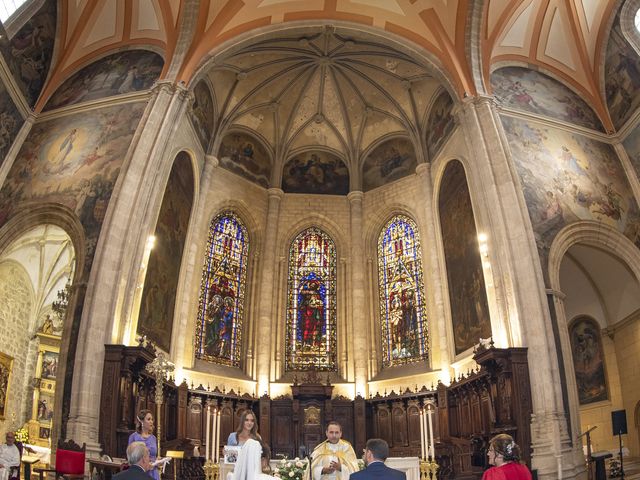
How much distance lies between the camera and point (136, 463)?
5.12 m

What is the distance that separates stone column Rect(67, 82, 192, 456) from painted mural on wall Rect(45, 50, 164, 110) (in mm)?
1190

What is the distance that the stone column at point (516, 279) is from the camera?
40.2ft

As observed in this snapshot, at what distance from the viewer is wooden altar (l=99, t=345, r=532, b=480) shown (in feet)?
41.8

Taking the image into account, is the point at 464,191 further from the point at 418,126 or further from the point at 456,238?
the point at 418,126

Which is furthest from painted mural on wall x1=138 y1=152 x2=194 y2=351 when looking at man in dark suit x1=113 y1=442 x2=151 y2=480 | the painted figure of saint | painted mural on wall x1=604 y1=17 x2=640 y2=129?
painted mural on wall x1=604 y1=17 x2=640 y2=129

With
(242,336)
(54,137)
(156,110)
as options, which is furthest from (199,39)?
(242,336)

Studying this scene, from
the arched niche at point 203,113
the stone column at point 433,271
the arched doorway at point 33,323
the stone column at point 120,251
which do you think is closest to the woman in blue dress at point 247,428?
the stone column at point 120,251

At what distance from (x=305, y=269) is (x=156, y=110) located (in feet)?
26.8

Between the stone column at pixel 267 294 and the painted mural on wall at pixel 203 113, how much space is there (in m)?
3.31

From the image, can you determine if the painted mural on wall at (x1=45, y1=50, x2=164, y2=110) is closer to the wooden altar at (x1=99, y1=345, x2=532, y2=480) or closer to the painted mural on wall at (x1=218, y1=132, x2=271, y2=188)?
the painted mural on wall at (x1=218, y1=132, x2=271, y2=188)

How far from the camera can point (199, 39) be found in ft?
56.6

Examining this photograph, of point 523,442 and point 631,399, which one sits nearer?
point 523,442

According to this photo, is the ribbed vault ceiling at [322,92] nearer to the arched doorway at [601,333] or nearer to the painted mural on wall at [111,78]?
the painted mural on wall at [111,78]

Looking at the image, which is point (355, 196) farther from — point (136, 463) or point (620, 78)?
point (136, 463)
